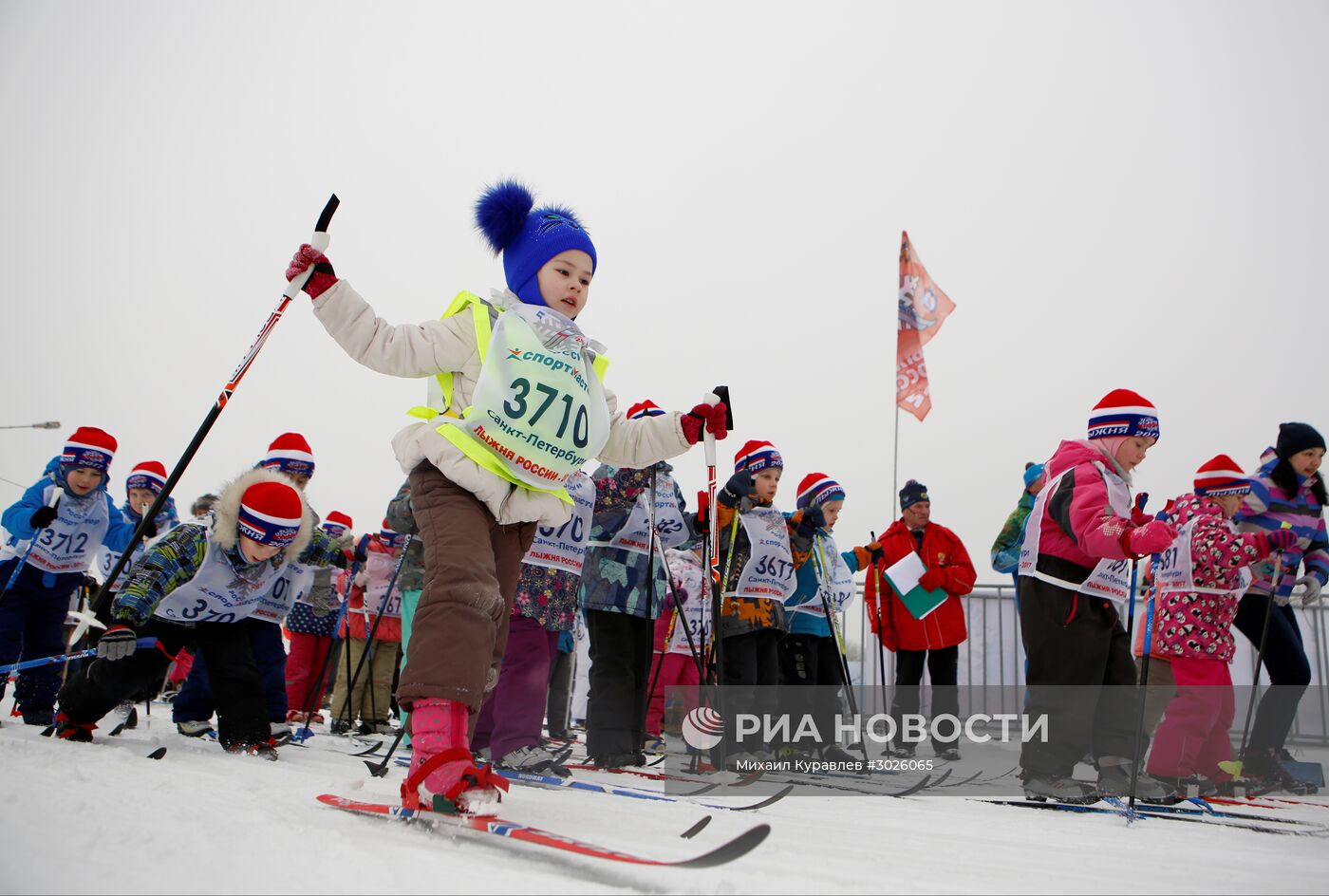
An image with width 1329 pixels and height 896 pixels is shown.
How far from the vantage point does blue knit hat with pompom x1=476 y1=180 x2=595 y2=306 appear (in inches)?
122

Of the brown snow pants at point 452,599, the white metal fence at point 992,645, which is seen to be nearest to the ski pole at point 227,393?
the brown snow pants at point 452,599

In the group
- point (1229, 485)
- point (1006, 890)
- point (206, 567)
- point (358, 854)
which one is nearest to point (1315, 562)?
point (1229, 485)

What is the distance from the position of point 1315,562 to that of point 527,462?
4995 mm

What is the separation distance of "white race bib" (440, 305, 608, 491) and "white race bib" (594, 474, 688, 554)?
78.6 inches

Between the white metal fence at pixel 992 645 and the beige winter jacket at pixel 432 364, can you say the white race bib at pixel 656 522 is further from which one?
the white metal fence at pixel 992 645

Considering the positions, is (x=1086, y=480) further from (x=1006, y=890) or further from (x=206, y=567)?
(x=206, y=567)

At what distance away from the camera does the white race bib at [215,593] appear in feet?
14.9

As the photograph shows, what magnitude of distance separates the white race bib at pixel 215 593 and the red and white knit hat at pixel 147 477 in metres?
3.06

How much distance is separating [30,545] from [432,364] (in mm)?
4294

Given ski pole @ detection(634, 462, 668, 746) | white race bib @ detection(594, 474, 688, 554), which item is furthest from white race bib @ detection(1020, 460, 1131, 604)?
white race bib @ detection(594, 474, 688, 554)

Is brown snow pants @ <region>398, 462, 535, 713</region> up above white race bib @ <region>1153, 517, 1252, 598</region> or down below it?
below

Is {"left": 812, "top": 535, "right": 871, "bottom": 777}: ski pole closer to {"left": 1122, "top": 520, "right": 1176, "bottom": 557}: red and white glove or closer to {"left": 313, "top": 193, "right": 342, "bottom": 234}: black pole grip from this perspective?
{"left": 1122, "top": 520, "right": 1176, "bottom": 557}: red and white glove

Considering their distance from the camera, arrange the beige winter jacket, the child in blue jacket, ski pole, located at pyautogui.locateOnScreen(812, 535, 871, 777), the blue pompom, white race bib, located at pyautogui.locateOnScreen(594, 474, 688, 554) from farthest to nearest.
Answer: ski pole, located at pyautogui.locateOnScreen(812, 535, 871, 777) → the child in blue jacket → white race bib, located at pyautogui.locateOnScreen(594, 474, 688, 554) → the blue pompom → the beige winter jacket

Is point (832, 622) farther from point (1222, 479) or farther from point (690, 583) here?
point (1222, 479)
